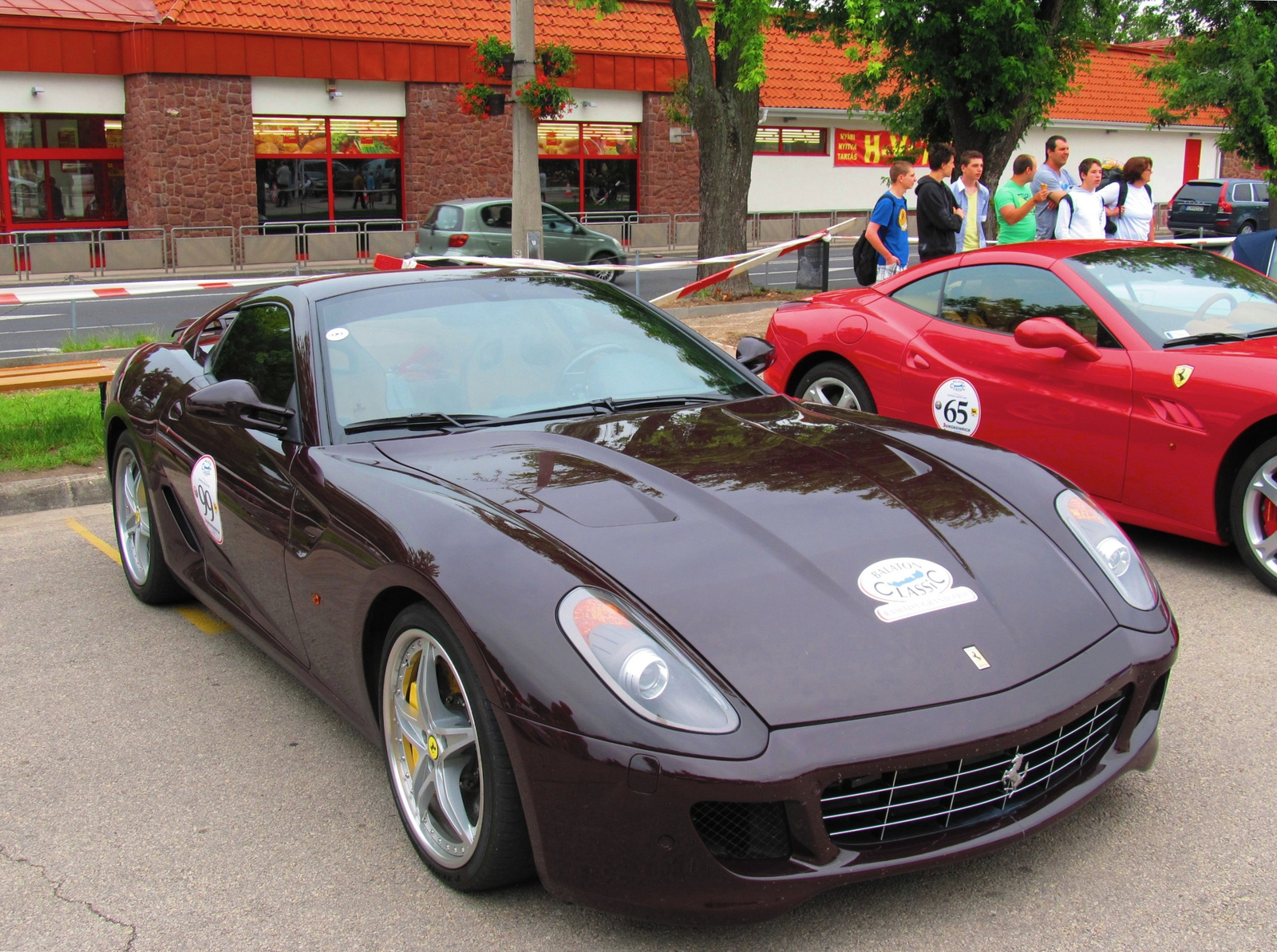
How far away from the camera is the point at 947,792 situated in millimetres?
2568

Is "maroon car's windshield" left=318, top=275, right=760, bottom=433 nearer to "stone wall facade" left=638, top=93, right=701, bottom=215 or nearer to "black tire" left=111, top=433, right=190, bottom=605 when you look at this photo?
"black tire" left=111, top=433, right=190, bottom=605

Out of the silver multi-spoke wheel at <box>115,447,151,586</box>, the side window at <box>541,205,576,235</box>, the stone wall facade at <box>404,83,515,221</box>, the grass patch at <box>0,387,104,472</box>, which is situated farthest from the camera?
the stone wall facade at <box>404,83,515,221</box>

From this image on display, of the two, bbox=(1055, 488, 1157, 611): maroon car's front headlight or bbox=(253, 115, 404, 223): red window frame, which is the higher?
bbox=(253, 115, 404, 223): red window frame

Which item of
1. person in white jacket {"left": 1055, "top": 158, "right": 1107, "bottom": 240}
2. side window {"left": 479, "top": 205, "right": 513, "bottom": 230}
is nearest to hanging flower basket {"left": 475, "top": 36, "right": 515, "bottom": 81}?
side window {"left": 479, "top": 205, "right": 513, "bottom": 230}

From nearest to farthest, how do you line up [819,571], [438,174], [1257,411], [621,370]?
[819,571], [621,370], [1257,411], [438,174]

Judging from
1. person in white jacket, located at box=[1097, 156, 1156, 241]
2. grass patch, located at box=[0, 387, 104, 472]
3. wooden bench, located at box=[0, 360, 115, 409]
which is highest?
person in white jacket, located at box=[1097, 156, 1156, 241]

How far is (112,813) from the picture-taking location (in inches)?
135

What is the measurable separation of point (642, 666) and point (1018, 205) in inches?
314

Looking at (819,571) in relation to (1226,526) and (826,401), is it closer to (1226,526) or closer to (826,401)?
(1226,526)

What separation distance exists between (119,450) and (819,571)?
3656mm

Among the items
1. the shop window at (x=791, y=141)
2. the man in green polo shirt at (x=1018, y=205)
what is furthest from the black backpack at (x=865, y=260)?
the shop window at (x=791, y=141)

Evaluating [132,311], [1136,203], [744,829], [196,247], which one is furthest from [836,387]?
[196,247]

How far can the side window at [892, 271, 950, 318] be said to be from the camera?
21.1ft

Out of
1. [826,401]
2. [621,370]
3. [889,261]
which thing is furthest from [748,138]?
[621,370]
